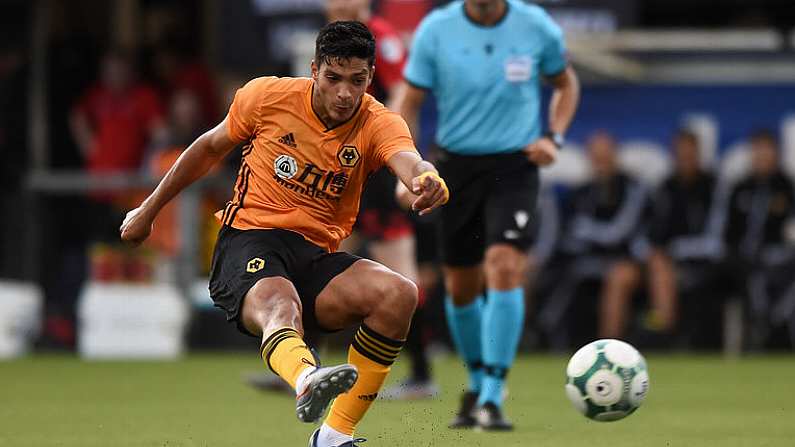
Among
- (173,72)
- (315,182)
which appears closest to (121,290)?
(173,72)

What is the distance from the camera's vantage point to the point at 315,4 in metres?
14.0

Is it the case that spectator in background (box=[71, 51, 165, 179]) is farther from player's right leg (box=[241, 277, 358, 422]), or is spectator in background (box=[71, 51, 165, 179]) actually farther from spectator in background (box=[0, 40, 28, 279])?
player's right leg (box=[241, 277, 358, 422])

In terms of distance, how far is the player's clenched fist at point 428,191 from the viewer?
592 cm

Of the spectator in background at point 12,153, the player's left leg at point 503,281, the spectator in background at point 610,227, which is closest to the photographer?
the player's left leg at point 503,281

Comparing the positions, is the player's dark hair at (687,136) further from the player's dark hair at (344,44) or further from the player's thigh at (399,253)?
the player's dark hair at (344,44)

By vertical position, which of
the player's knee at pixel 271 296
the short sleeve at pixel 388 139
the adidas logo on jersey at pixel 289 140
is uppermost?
the short sleeve at pixel 388 139

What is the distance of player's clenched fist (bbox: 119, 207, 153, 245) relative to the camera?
22.0 ft

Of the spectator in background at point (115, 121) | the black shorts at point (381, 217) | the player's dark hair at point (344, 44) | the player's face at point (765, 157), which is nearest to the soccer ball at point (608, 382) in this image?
the player's dark hair at point (344, 44)

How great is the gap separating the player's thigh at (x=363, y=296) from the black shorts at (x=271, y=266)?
45 millimetres

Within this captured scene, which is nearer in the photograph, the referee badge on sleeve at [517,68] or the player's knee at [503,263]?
the player's knee at [503,263]

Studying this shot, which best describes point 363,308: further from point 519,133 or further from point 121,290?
point 121,290

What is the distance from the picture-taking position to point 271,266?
6.41 metres

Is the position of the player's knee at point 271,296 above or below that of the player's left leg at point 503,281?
above

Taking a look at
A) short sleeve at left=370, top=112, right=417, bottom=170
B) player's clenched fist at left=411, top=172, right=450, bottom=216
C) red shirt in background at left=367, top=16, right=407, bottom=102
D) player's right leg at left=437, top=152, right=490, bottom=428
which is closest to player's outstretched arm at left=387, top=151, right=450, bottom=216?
player's clenched fist at left=411, top=172, right=450, bottom=216
